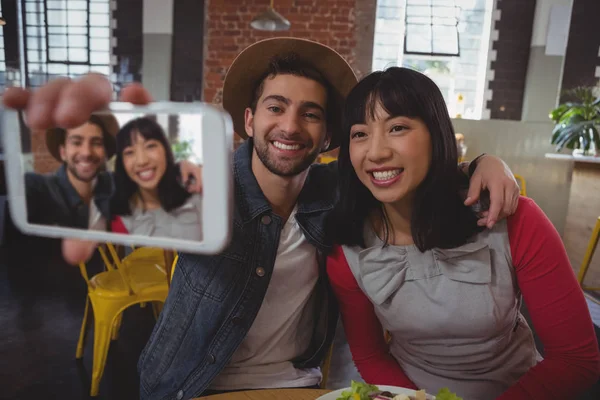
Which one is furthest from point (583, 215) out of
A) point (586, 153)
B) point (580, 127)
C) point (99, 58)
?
point (99, 58)

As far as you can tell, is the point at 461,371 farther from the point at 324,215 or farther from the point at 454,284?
the point at 324,215

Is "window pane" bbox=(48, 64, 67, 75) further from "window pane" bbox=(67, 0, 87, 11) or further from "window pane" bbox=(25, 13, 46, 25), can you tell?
"window pane" bbox=(67, 0, 87, 11)

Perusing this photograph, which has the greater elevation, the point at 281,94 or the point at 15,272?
the point at 281,94

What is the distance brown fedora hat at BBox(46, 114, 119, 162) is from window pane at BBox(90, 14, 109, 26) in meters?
5.79

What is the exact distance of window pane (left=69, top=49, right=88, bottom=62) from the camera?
551cm

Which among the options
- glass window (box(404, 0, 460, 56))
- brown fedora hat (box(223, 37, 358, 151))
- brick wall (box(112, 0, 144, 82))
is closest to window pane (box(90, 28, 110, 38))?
brick wall (box(112, 0, 144, 82))

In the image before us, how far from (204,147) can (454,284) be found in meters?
0.76

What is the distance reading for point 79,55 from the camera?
218 inches

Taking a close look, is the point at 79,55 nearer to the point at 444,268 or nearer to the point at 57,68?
the point at 57,68

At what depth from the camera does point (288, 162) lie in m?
1.05

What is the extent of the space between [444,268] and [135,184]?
754 mm

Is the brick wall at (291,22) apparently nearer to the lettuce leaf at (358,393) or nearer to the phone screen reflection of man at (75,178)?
the lettuce leaf at (358,393)

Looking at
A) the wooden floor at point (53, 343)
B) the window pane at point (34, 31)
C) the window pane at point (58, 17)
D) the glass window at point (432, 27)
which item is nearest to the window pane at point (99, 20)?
the window pane at point (58, 17)

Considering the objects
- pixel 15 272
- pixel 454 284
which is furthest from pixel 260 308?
pixel 15 272
